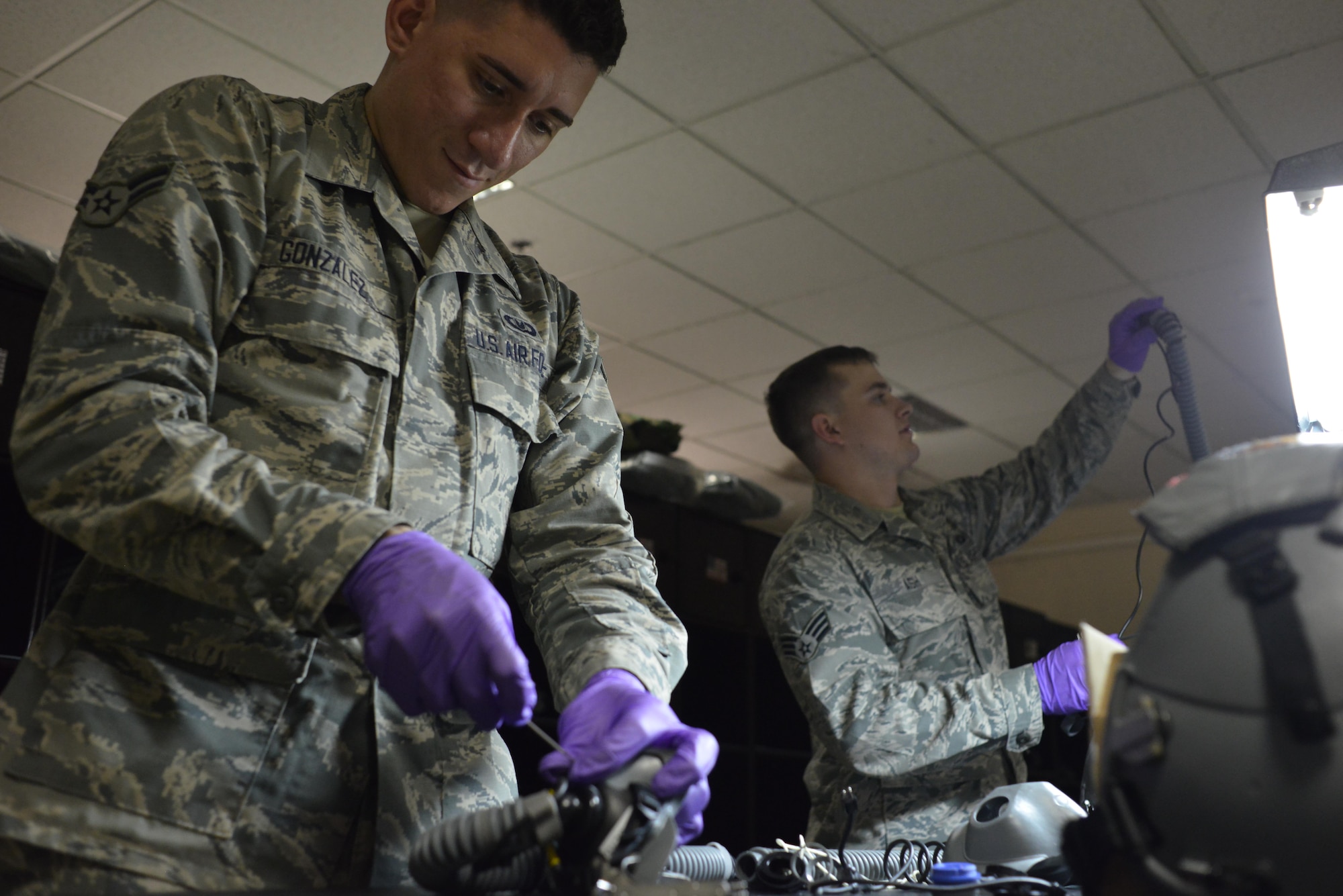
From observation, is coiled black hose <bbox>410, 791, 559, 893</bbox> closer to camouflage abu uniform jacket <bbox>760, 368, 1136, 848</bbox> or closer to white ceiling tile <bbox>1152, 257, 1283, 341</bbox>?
camouflage abu uniform jacket <bbox>760, 368, 1136, 848</bbox>

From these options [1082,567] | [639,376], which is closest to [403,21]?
[639,376]

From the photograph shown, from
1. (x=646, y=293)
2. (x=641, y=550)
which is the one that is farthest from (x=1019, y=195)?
(x=641, y=550)

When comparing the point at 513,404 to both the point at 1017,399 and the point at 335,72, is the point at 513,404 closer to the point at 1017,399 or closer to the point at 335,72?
the point at 335,72

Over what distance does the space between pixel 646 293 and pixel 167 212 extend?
129 inches

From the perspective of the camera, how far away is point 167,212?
869 mm

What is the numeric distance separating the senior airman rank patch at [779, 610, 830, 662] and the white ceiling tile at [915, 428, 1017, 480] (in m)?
3.65

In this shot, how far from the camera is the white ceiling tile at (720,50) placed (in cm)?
259

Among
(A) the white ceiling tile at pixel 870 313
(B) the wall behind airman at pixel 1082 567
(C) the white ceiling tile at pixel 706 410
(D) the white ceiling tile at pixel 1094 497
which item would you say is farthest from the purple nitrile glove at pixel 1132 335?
(B) the wall behind airman at pixel 1082 567

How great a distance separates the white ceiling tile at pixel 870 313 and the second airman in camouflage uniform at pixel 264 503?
3039 mm

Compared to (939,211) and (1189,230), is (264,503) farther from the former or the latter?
(1189,230)

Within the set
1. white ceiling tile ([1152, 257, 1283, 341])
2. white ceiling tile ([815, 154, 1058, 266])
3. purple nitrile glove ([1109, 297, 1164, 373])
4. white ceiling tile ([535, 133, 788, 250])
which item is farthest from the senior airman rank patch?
white ceiling tile ([1152, 257, 1283, 341])

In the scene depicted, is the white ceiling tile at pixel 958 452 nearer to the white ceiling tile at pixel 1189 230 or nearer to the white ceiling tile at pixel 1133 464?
the white ceiling tile at pixel 1133 464

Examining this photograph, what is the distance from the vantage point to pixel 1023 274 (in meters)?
3.89

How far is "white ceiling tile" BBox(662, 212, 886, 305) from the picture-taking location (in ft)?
11.9
